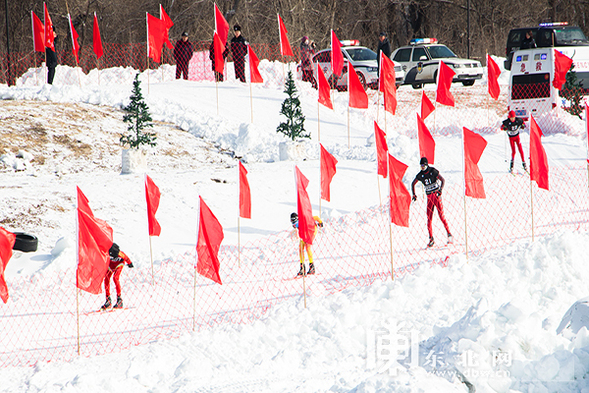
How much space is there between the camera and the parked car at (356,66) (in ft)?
74.0

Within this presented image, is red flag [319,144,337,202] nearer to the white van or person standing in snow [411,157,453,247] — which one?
person standing in snow [411,157,453,247]

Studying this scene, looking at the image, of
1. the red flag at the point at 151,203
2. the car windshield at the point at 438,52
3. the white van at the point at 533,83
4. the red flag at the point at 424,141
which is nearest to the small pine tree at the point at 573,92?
the white van at the point at 533,83

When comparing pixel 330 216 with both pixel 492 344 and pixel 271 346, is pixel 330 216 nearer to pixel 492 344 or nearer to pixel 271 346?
pixel 271 346

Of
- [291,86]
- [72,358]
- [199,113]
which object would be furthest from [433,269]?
[199,113]

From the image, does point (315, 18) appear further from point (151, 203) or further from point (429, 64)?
point (151, 203)

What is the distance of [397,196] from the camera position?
33.0ft

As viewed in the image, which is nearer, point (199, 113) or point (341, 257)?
point (341, 257)

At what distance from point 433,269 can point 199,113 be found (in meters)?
13.0

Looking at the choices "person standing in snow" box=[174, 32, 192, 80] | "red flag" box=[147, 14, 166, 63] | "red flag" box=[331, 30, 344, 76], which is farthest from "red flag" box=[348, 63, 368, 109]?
"person standing in snow" box=[174, 32, 192, 80]

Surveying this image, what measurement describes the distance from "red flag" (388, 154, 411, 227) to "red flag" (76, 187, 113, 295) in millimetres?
4194

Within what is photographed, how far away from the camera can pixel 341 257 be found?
445 inches

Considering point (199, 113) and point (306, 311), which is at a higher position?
point (199, 113)

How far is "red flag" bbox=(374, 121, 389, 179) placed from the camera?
11.2 metres

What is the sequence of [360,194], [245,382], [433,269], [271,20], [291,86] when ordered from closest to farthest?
[245,382] < [433,269] < [360,194] < [291,86] < [271,20]
